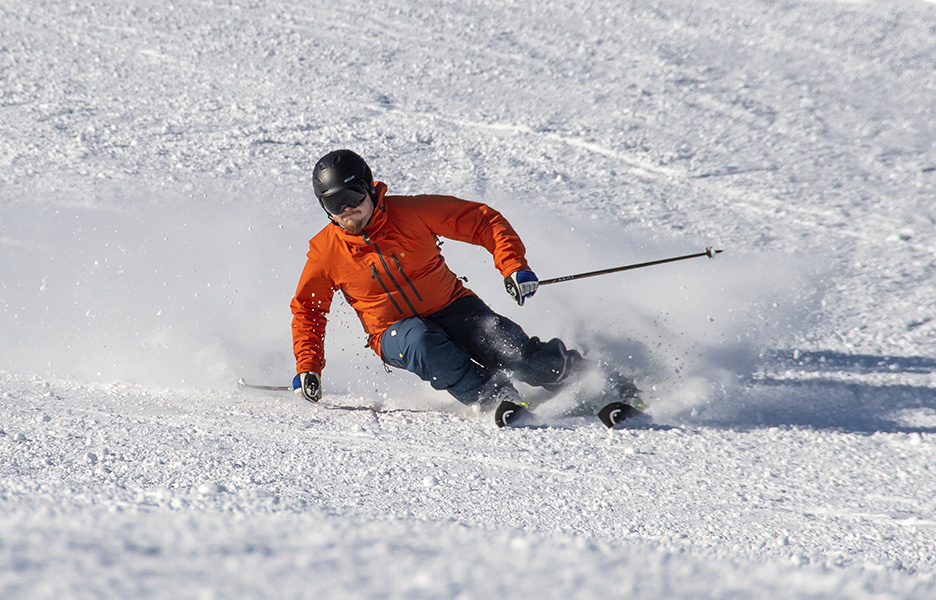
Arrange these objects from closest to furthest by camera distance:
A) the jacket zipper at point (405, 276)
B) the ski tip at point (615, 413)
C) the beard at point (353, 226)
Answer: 1. the ski tip at point (615, 413)
2. the beard at point (353, 226)
3. the jacket zipper at point (405, 276)

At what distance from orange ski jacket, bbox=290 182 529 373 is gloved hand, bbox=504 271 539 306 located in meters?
0.05

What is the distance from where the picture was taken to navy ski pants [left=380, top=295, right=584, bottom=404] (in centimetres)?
370

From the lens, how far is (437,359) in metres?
3.68

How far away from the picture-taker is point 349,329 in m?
5.20

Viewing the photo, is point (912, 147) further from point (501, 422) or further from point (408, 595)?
point (408, 595)

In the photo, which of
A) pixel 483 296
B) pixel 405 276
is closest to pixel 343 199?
pixel 405 276

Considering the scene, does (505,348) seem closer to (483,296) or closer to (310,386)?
(310,386)

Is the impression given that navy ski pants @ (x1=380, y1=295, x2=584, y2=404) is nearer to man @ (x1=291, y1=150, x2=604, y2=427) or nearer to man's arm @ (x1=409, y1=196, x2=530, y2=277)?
man @ (x1=291, y1=150, x2=604, y2=427)

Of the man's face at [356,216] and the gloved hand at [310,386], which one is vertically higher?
the man's face at [356,216]

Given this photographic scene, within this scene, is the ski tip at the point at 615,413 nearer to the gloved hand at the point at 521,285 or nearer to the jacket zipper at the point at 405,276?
the gloved hand at the point at 521,285

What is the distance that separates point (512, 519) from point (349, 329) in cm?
295

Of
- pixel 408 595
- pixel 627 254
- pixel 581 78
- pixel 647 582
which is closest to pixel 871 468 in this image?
pixel 647 582

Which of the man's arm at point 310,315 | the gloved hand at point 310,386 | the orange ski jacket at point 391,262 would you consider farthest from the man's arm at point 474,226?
the gloved hand at point 310,386

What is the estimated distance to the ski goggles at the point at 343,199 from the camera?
3.50m
